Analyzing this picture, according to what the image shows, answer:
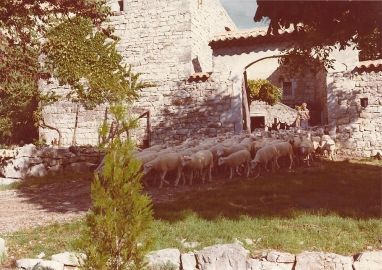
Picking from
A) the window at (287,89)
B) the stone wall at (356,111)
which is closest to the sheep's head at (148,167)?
the stone wall at (356,111)

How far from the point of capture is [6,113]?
2008 cm

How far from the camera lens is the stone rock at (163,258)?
5.40 meters

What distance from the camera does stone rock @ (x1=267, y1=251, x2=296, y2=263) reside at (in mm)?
5477

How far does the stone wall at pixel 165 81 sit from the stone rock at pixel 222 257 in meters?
11.5

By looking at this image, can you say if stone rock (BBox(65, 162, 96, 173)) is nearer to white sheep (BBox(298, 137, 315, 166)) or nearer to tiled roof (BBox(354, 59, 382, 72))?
white sheep (BBox(298, 137, 315, 166))

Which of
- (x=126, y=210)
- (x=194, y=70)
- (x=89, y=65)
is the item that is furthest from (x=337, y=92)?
(x=126, y=210)

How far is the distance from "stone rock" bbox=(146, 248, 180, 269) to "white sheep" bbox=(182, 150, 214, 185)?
529 cm

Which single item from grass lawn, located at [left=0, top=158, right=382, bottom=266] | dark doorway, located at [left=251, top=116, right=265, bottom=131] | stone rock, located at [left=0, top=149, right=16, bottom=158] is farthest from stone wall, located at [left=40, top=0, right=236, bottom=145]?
dark doorway, located at [left=251, top=116, right=265, bottom=131]

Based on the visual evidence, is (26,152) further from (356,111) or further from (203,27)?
(356,111)

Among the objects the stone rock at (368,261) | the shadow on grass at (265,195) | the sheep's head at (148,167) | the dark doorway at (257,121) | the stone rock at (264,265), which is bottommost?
the stone rock at (264,265)

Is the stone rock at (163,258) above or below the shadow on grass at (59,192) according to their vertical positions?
below

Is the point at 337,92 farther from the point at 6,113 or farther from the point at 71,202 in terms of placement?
the point at 6,113

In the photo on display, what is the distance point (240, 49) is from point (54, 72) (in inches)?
325

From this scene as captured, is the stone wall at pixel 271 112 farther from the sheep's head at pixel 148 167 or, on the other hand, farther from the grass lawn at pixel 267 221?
the sheep's head at pixel 148 167
